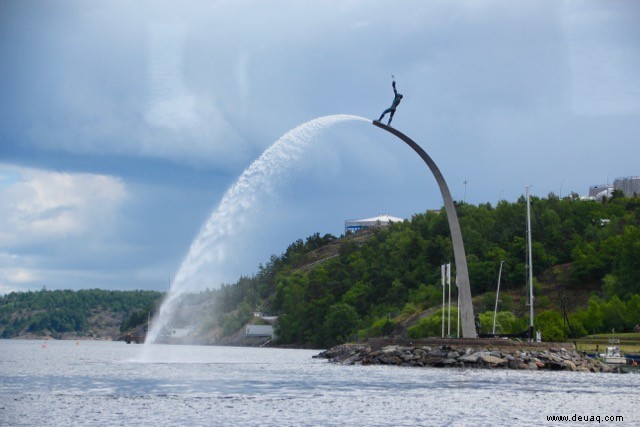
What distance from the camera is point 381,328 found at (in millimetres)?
155000

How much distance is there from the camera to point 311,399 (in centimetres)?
4412

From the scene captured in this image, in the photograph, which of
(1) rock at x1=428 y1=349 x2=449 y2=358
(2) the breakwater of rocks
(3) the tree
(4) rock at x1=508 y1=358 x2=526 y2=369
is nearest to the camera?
(4) rock at x1=508 y1=358 x2=526 y2=369

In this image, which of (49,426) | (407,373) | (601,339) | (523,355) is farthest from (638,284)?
(49,426)

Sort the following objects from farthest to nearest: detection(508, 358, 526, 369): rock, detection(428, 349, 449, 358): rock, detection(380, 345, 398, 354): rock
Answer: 1. detection(380, 345, 398, 354): rock
2. detection(428, 349, 449, 358): rock
3. detection(508, 358, 526, 369): rock

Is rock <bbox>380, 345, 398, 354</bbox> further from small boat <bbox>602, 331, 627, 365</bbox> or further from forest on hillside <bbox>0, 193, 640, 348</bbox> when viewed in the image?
forest on hillside <bbox>0, 193, 640, 348</bbox>

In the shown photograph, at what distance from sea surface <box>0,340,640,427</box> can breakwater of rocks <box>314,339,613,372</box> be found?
6.61m

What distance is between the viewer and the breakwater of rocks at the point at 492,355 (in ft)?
233

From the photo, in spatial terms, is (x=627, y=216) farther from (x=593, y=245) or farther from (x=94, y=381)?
(x=94, y=381)

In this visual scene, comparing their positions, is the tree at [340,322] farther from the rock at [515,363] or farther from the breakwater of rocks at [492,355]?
the rock at [515,363]

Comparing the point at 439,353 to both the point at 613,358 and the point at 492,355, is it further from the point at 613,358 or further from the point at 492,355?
the point at 613,358

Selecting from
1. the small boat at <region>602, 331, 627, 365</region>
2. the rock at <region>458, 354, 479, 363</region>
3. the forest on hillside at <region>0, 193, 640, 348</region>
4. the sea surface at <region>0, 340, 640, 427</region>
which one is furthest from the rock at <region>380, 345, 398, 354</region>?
the forest on hillside at <region>0, 193, 640, 348</region>

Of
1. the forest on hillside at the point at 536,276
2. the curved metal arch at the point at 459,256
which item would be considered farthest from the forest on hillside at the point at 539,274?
the curved metal arch at the point at 459,256

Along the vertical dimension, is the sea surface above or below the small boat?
below

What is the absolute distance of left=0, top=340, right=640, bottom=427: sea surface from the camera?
35.9 metres
